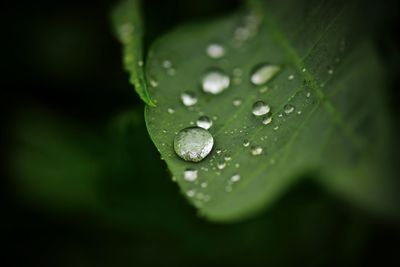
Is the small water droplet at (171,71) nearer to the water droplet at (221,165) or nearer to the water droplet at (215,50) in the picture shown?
the water droplet at (215,50)

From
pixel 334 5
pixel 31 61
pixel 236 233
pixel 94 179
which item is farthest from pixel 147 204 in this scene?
pixel 334 5

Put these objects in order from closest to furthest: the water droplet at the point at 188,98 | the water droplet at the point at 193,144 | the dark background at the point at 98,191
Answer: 1. the water droplet at the point at 193,144
2. the water droplet at the point at 188,98
3. the dark background at the point at 98,191

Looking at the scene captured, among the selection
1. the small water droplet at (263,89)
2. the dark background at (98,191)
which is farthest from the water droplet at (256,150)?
the dark background at (98,191)

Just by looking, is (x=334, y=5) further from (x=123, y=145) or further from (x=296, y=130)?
(x=123, y=145)

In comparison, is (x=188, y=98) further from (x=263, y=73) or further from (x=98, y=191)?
(x=98, y=191)

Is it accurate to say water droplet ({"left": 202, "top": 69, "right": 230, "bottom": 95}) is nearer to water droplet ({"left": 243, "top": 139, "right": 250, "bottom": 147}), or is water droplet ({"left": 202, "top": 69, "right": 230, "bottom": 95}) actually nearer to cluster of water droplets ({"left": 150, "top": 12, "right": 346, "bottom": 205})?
cluster of water droplets ({"left": 150, "top": 12, "right": 346, "bottom": 205})

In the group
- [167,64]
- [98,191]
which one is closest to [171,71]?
[167,64]
